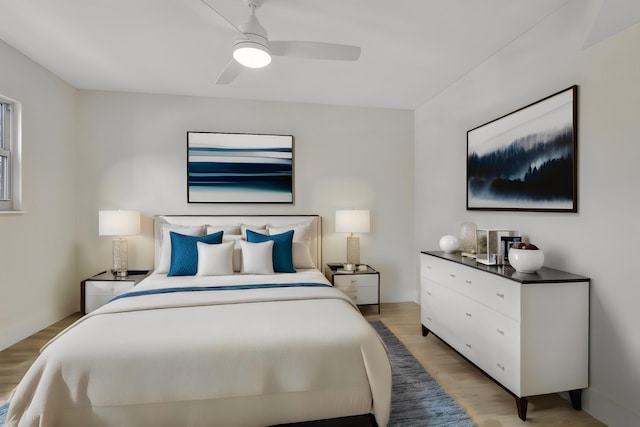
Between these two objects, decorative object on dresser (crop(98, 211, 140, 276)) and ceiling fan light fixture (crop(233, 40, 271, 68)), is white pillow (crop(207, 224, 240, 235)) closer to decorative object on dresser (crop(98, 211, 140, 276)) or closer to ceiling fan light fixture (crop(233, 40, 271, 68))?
decorative object on dresser (crop(98, 211, 140, 276))

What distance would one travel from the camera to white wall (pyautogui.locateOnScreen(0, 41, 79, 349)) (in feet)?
9.61

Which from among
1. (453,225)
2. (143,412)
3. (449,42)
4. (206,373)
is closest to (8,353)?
(143,412)

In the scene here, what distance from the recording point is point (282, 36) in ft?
8.72

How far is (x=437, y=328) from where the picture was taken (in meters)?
3.03

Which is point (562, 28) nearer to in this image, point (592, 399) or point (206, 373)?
point (592, 399)

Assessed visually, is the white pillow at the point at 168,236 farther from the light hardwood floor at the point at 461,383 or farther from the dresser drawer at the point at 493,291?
the dresser drawer at the point at 493,291

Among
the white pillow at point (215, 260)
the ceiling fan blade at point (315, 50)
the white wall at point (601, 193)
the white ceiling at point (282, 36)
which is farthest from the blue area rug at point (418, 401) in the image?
the white ceiling at point (282, 36)

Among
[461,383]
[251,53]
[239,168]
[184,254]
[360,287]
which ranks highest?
[251,53]

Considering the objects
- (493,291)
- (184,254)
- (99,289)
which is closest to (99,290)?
(99,289)

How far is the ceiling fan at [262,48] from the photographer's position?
6.75 ft

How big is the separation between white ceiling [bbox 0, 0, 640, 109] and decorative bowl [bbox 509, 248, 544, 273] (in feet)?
4.39

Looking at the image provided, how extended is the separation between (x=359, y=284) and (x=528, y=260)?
6.85 ft

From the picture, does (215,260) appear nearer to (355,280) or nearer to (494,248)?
(355,280)

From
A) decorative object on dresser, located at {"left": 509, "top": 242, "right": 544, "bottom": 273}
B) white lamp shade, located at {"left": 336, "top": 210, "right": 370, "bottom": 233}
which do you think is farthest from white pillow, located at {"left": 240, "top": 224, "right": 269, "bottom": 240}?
decorative object on dresser, located at {"left": 509, "top": 242, "right": 544, "bottom": 273}
